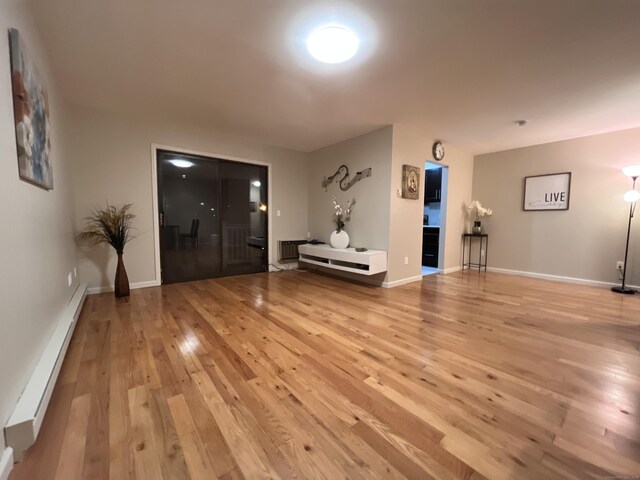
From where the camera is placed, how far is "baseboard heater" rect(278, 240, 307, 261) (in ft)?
16.8

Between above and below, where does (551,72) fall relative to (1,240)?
above

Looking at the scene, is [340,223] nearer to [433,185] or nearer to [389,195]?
[389,195]

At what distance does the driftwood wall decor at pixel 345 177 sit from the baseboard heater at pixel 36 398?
380cm

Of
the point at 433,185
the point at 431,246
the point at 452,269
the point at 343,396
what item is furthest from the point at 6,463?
the point at 433,185

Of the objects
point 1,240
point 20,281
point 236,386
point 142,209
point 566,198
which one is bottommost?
point 236,386

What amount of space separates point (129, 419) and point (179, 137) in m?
3.77

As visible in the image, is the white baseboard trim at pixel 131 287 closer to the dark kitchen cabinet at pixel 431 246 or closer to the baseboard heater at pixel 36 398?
the baseboard heater at pixel 36 398

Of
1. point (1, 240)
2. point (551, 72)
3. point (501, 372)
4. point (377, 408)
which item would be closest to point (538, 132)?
point (551, 72)

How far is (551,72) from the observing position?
2387 mm

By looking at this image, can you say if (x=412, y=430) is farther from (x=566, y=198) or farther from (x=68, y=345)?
(x=566, y=198)

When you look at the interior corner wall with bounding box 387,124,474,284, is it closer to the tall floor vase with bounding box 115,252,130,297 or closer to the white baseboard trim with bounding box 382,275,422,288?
the white baseboard trim with bounding box 382,275,422,288

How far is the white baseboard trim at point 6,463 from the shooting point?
3.20 feet

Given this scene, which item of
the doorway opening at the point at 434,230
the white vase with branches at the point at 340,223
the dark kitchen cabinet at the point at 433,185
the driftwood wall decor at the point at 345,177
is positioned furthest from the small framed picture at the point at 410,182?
the dark kitchen cabinet at the point at 433,185

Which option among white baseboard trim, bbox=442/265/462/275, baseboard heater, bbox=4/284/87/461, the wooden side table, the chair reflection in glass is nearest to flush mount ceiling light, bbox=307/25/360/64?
baseboard heater, bbox=4/284/87/461
